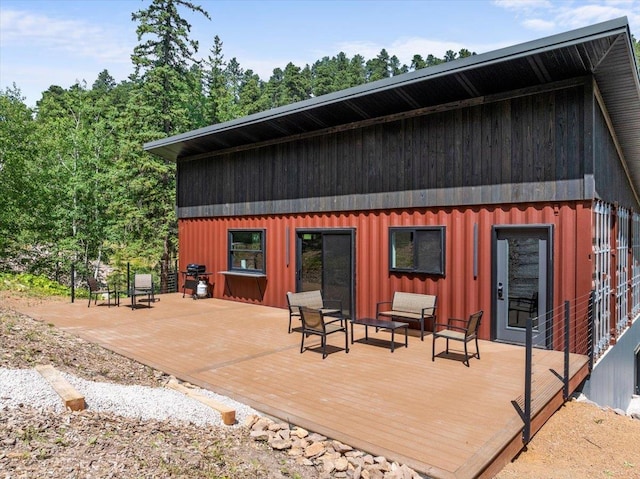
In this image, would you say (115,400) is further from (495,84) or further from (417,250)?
(495,84)

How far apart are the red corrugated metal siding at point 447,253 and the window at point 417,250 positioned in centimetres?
13

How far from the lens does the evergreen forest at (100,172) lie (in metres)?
17.5

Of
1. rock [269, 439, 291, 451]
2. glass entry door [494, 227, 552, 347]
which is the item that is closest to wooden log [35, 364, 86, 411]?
rock [269, 439, 291, 451]

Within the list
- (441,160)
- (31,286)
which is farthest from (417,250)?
(31,286)

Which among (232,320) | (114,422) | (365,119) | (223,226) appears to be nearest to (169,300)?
(223,226)

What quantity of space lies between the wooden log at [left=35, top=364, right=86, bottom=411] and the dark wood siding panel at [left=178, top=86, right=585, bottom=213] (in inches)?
255

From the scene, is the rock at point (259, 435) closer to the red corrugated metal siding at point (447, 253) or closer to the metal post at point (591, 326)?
the red corrugated metal siding at point (447, 253)

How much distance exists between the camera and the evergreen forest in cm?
1748

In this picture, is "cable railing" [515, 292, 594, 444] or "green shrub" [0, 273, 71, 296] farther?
"green shrub" [0, 273, 71, 296]

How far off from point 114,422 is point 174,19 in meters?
23.7

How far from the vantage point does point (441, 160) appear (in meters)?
8.04

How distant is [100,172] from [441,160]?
18400 mm

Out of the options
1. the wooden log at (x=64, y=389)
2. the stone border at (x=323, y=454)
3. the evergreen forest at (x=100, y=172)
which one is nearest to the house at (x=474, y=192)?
the stone border at (x=323, y=454)

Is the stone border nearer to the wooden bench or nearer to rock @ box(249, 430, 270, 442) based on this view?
rock @ box(249, 430, 270, 442)
